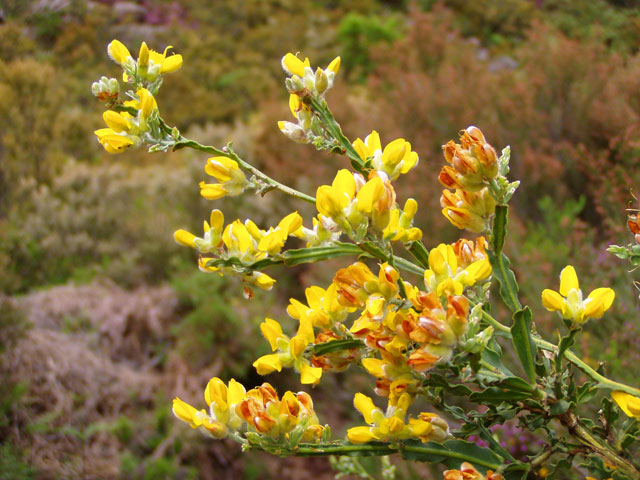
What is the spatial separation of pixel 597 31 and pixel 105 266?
8.49 ft

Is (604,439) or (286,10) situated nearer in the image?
(604,439)

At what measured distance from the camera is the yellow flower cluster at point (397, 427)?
1.37ft

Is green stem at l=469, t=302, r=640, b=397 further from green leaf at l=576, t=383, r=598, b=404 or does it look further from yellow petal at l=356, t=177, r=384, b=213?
yellow petal at l=356, t=177, r=384, b=213

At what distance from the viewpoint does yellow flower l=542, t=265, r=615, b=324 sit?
0.43 metres

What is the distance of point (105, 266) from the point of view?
111 inches

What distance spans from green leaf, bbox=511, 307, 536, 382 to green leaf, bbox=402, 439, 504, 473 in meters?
0.08

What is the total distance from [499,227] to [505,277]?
0.14 feet

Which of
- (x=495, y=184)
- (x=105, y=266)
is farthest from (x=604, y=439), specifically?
(x=105, y=266)

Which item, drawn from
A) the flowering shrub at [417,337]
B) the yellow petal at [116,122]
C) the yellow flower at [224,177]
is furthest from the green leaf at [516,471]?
the yellow petal at [116,122]

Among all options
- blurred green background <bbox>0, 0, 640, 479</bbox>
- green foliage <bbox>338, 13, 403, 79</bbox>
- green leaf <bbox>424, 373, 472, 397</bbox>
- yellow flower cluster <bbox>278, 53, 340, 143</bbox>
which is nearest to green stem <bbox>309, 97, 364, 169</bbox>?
yellow flower cluster <bbox>278, 53, 340, 143</bbox>

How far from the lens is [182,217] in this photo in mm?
3137

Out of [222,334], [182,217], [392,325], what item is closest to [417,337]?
[392,325]

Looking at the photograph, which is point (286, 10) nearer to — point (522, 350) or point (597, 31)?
point (597, 31)

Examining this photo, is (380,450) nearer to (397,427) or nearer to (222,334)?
(397,427)
